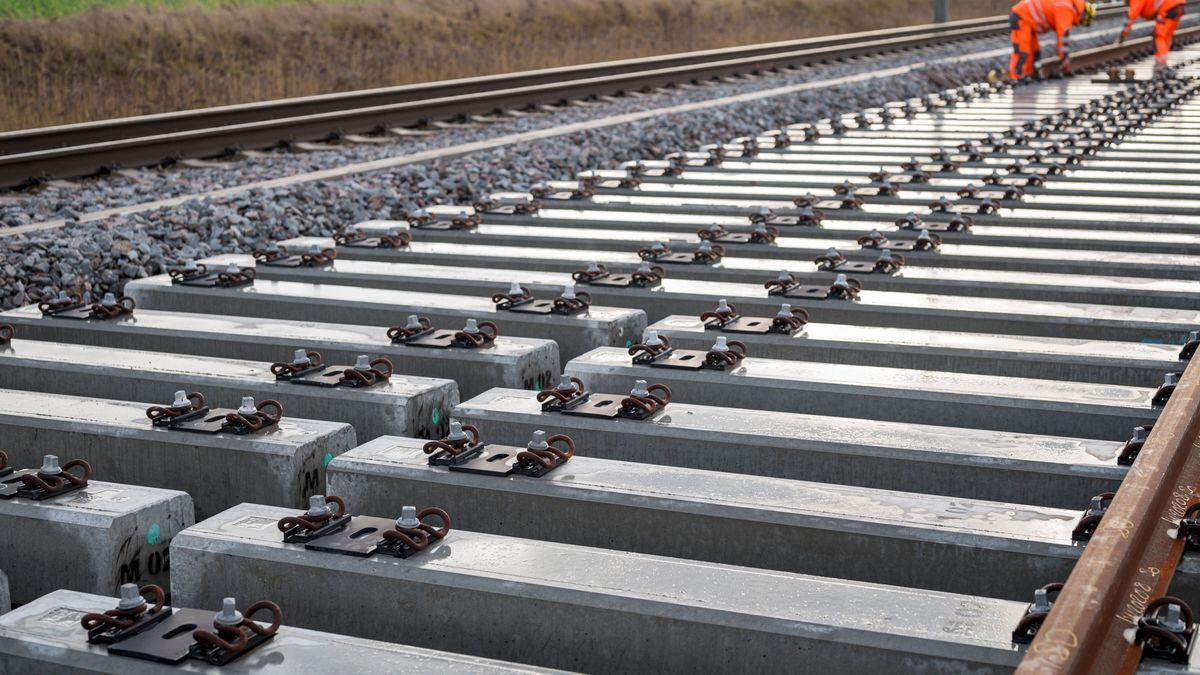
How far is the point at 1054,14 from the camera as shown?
19891mm

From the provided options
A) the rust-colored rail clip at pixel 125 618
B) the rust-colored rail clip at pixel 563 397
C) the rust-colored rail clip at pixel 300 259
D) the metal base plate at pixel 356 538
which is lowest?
the rust-colored rail clip at pixel 125 618

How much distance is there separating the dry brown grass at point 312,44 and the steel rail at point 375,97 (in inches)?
159

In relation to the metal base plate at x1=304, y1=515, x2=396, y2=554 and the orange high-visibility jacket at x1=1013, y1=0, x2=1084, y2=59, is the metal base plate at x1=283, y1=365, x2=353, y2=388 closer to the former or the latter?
the metal base plate at x1=304, y1=515, x2=396, y2=554

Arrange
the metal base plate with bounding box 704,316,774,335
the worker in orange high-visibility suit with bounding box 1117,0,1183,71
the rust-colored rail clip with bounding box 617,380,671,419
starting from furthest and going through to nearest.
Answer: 1. the worker in orange high-visibility suit with bounding box 1117,0,1183,71
2. the metal base plate with bounding box 704,316,774,335
3. the rust-colored rail clip with bounding box 617,380,671,419

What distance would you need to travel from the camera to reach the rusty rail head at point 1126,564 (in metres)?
2.51

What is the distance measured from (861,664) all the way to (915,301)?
10.3ft

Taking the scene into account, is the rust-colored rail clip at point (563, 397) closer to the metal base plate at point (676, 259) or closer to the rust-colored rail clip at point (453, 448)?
the rust-colored rail clip at point (453, 448)

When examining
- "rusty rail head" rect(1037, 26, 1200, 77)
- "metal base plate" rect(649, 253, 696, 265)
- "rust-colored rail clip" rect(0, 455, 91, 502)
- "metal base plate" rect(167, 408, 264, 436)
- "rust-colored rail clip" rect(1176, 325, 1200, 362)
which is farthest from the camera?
"rusty rail head" rect(1037, 26, 1200, 77)

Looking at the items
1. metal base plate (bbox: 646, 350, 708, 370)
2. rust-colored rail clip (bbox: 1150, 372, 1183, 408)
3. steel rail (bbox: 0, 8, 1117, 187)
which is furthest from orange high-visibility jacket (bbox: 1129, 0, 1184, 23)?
metal base plate (bbox: 646, 350, 708, 370)

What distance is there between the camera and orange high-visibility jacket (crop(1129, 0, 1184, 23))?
21703mm

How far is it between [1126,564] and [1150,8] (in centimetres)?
2322

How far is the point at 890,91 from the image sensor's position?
18000 millimetres

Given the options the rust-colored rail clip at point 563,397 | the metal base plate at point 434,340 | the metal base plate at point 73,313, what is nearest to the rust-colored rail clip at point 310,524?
the rust-colored rail clip at point 563,397

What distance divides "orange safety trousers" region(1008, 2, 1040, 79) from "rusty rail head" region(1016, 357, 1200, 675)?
53.5ft
